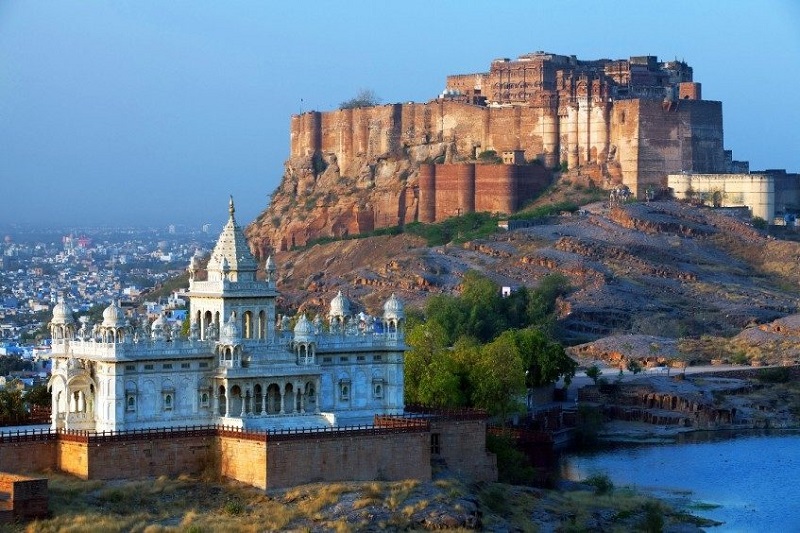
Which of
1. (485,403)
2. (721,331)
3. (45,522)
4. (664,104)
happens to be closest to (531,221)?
(664,104)

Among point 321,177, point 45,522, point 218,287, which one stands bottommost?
point 45,522

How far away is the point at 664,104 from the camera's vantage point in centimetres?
12962

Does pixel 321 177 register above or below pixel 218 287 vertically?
above

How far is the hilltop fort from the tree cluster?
13.9 metres

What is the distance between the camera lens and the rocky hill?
116 metres

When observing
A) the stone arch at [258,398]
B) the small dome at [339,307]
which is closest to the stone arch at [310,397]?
the stone arch at [258,398]

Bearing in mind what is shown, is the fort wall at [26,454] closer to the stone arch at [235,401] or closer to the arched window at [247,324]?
the stone arch at [235,401]

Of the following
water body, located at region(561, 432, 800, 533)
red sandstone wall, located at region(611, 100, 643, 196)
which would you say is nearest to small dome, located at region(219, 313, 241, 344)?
water body, located at region(561, 432, 800, 533)

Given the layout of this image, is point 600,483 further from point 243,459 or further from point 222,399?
point 243,459

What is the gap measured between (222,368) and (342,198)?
259 ft

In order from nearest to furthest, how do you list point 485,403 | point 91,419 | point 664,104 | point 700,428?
point 91,419, point 485,403, point 700,428, point 664,104

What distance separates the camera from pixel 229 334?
2594 inches

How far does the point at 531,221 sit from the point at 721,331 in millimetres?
18278

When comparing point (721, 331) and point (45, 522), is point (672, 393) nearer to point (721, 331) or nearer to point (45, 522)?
point (721, 331)
